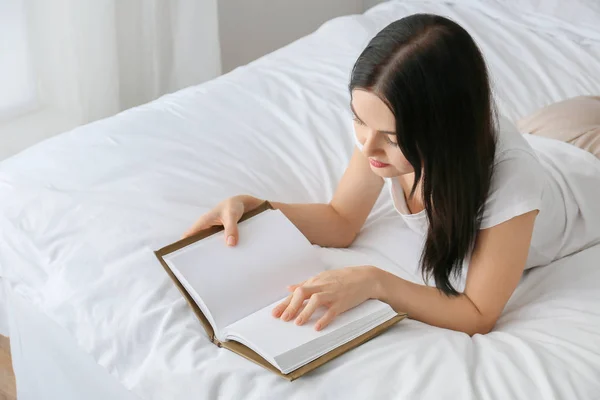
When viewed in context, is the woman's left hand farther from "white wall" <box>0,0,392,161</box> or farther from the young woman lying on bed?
"white wall" <box>0,0,392,161</box>

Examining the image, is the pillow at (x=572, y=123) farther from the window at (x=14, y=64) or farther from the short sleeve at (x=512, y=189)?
the window at (x=14, y=64)

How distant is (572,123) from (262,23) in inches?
55.9

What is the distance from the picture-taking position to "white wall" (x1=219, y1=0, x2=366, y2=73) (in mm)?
2480

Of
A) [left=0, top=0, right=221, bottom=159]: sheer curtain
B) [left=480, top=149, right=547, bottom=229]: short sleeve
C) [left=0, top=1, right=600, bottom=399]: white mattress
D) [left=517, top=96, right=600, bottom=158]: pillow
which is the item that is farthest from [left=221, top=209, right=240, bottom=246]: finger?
[left=0, top=0, right=221, bottom=159]: sheer curtain

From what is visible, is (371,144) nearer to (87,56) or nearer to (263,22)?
(87,56)

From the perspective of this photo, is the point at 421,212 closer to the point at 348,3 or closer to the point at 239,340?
the point at 239,340

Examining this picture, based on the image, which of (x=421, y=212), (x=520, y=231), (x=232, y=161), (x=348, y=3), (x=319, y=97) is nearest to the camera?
(x=520, y=231)

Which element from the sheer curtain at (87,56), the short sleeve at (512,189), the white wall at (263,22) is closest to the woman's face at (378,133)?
the short sleeve at (512,189)

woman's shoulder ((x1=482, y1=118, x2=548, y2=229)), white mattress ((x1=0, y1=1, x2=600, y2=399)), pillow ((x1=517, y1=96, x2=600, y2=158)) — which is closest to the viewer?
white mattress ((x1=0, y1=1, x2=600, y2=399))

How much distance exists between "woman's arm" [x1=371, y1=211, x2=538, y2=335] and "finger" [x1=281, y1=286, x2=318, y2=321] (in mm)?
100

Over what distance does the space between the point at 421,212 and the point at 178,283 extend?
398 mm

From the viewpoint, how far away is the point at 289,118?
5.10 feet

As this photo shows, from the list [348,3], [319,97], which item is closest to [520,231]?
[319,97]

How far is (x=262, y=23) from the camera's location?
102 inches
